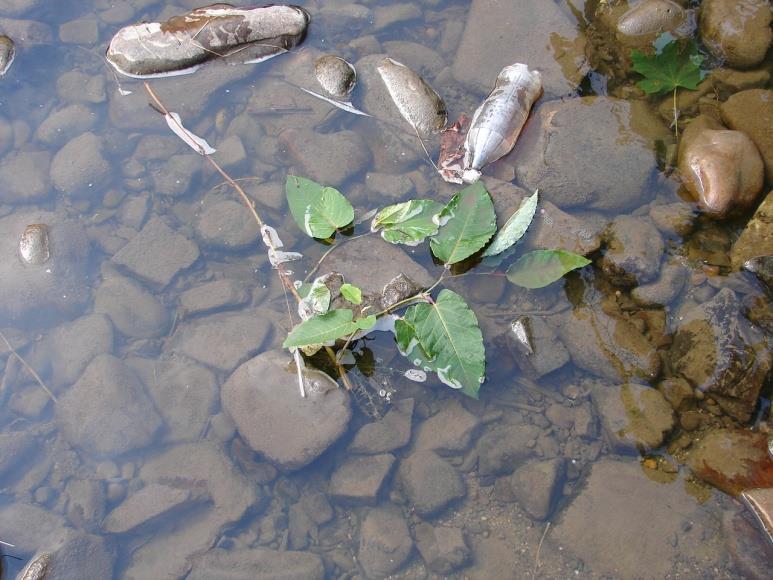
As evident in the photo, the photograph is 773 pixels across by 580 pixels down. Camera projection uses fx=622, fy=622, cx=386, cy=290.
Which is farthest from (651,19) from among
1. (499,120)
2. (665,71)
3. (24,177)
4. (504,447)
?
(24,177)

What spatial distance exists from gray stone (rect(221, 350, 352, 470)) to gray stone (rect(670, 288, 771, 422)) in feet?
5.58

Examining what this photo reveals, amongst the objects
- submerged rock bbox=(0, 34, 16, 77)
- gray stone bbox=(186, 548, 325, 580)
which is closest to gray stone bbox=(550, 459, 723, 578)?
gray stone bbox=(186, 548, 325, 580)

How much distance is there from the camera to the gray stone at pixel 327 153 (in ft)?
11.8

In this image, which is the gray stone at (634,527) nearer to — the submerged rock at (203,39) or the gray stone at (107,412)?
the gray stone at (107,412)

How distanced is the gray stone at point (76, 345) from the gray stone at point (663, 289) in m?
2.87

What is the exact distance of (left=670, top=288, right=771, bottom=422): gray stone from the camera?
2.97m

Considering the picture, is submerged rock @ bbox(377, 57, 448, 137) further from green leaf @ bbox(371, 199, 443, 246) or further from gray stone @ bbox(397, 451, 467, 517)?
gray stone @ bbox(397, 451, 467, 517)

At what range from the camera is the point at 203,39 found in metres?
3.86

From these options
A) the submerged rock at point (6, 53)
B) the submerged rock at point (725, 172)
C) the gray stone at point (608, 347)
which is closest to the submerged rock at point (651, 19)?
the submerged rock at point (725, 172)

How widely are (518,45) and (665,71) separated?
0.89 meters

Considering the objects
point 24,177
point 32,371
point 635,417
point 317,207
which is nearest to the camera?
point 635,417

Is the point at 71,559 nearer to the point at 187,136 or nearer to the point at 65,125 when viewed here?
the point at 187,136

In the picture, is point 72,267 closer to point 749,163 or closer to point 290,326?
point 290,326

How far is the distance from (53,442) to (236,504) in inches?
41.1
